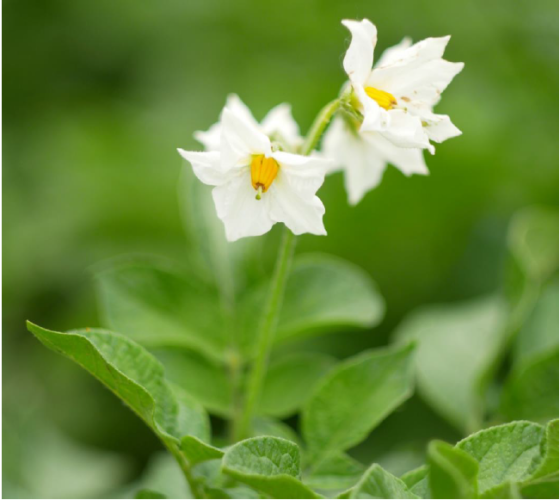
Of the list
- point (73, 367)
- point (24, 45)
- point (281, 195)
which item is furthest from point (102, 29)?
point (281, 195)

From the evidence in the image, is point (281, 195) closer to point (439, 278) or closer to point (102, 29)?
point (439, 278)

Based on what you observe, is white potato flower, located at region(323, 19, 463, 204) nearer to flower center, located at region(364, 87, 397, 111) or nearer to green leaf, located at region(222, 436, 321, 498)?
flower center, located at region(364, 87, 397, 111)

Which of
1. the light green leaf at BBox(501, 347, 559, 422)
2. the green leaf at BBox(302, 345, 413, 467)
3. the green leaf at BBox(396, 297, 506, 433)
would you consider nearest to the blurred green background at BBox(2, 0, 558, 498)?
the green leaf at BBox(396, 297, 506, 433)

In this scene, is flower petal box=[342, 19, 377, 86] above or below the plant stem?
above

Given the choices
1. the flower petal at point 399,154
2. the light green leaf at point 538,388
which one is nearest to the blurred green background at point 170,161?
the light green leaf at point 538,388

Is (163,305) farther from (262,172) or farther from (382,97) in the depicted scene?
(382,97)

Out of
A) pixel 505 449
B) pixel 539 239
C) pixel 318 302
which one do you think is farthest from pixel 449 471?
pixel 539 239
